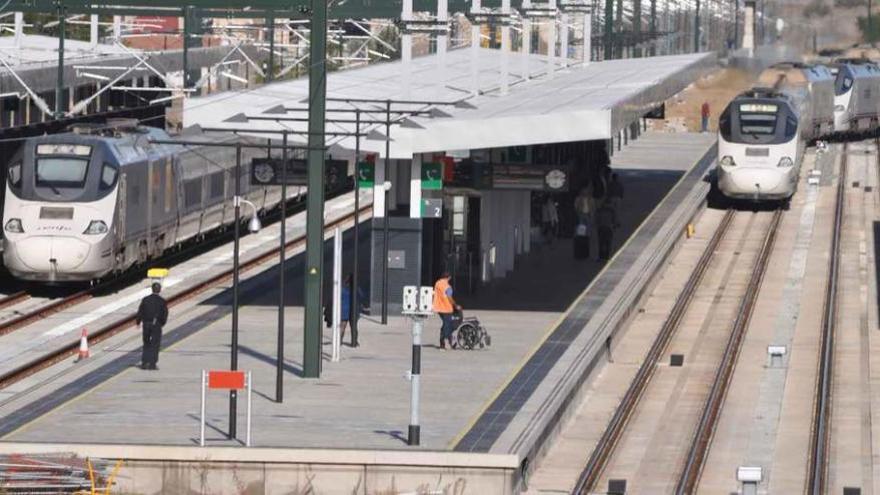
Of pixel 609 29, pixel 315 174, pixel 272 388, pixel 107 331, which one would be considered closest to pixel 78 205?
pixel 107 331

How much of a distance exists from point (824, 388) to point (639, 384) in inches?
A: 113

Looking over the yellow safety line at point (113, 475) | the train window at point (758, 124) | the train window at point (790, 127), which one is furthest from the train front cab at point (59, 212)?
the train window at point (790, 127)

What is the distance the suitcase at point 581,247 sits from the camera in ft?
169

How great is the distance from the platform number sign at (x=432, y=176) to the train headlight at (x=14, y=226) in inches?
310

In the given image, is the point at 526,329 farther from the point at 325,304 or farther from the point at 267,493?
the point at 267,493

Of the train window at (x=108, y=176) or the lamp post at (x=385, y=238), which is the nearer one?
the lamp post at (x=385, y=238)

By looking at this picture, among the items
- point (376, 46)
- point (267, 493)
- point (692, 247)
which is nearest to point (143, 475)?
point (267, 493)

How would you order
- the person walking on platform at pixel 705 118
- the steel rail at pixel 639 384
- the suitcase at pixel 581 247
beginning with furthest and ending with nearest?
the person walking on platform at pixel 705 118
the suitcase at pixel 581 247
the steel rail at pixel 639 384

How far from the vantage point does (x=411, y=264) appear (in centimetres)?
4075

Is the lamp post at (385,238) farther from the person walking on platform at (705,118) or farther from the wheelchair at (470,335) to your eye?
the person walking on platform at (705,118)

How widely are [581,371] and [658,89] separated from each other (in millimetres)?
16428

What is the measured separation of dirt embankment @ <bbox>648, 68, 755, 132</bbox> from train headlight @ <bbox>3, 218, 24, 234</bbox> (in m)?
55.0

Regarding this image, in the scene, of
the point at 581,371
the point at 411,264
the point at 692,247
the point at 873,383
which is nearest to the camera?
the point at 581,371

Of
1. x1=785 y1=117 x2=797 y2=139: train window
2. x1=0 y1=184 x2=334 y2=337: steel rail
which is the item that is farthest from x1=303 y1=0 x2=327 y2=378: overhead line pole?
x1=785 y1=117 x2=797 y2=139: train window
